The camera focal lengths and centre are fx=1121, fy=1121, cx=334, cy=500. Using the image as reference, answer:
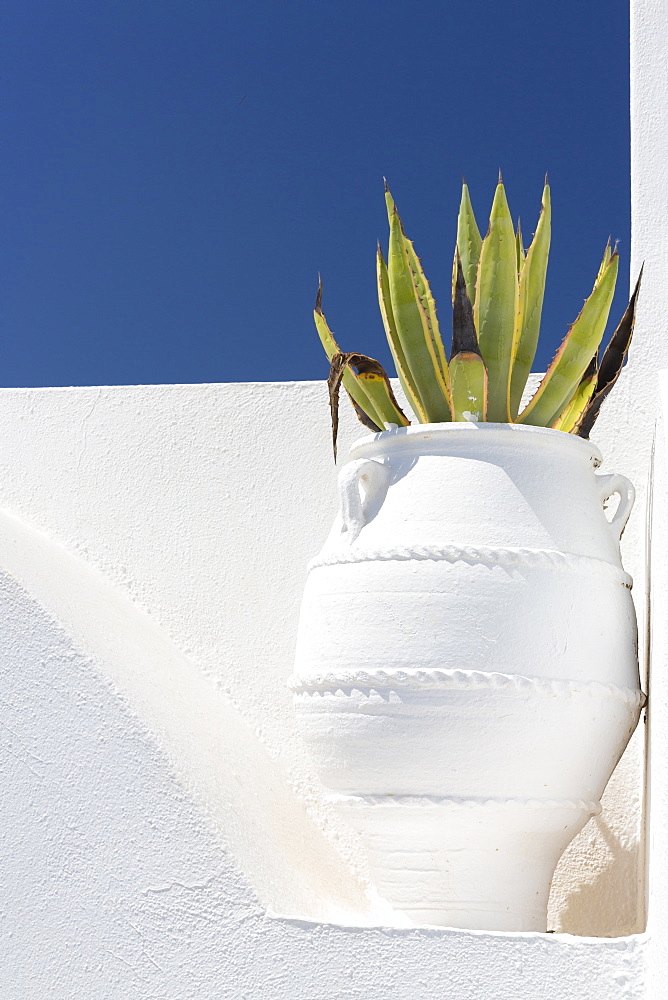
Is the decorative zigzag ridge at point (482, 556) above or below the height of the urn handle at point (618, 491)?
below

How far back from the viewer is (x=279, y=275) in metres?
5.54

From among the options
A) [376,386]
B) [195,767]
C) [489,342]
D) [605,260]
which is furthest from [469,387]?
[195,767]

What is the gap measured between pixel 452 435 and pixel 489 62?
5.55 metres

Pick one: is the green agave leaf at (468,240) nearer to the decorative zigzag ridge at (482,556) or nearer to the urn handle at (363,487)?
the urn handle at (363,487)

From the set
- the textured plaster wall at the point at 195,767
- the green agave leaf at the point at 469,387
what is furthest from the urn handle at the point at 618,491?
the textured plaster wall at the point at 195,767

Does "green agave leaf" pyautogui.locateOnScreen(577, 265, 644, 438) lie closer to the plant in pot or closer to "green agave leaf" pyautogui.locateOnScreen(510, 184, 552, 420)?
the plant in pot

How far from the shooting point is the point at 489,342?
167 centimetres

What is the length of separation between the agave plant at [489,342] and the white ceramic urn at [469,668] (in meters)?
0.09

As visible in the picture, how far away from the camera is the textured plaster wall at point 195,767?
4.77 feet

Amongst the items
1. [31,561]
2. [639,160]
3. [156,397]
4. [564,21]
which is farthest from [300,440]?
[564,21]

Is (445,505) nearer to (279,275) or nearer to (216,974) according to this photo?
(216,974)

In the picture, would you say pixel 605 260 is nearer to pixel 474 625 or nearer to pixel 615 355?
pixel 615 355

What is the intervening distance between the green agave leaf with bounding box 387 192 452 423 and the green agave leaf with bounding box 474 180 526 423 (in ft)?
0.24

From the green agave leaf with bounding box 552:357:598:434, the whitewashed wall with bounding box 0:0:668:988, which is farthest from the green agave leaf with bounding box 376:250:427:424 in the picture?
the whitewashed wall with bounding box 0:0:668:988
